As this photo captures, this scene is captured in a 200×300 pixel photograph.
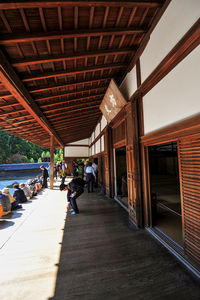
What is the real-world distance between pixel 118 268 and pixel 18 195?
4.88 m

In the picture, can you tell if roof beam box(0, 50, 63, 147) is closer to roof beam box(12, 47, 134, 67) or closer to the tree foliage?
roof beam box(12, 47, 134, 67)

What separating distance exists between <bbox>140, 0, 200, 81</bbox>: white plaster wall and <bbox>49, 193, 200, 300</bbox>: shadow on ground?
3.32m

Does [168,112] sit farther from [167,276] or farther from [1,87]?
[1,87]

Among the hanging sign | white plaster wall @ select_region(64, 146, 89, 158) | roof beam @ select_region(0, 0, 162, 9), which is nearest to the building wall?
the hanging sign

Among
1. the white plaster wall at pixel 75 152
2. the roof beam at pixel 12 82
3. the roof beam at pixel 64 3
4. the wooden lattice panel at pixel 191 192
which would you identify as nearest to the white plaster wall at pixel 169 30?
the roof beam at pixel 64 3

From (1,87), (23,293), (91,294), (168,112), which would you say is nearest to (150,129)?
(168,112)

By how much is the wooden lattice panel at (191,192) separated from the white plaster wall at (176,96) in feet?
1.48

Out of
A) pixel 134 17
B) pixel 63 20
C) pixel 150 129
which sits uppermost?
pixel 134 17

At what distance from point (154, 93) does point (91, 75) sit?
6.94 ft

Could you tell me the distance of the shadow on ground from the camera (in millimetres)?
1756

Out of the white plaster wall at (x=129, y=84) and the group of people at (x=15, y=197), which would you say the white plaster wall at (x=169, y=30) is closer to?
the white plaster wall at (x=129, y=84)

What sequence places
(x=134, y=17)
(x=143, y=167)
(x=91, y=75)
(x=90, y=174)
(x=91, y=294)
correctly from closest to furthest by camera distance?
(x=91, y=294)
(x=134, y=17)
(x=143, y=167)
(x=91, y=75)
(x=90, y=174)

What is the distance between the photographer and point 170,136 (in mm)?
2434

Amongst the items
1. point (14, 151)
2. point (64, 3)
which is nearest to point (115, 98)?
point (64, 3)
